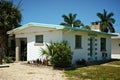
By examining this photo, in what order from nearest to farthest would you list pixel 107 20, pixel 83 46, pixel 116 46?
pixel 83 46 → pixel 116 46 → pixel 107 20

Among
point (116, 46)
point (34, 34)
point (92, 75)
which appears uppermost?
point (34, 34)

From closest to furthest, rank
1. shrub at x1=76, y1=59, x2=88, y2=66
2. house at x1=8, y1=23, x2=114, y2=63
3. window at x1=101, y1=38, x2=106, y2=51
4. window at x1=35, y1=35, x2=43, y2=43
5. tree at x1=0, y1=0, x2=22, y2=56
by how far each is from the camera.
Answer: house at x1=8, y1=23, x2=114, y2=63
shrub at x1=76, y1=59, x2=88, y2=66
window at x1=35, y1=35, x2=43, y2=43
tree at x1=0, y1=0, x2=22, y2=56
window at x1=101, y1=38, x2=106, y2=51

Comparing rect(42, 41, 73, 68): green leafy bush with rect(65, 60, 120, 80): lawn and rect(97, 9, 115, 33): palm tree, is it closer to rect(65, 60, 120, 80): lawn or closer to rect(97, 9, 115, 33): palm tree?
rect(65, 60, 120, 80): lawn

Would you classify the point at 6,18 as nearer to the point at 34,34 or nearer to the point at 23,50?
the point at 23,50

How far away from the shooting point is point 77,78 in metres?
9.76

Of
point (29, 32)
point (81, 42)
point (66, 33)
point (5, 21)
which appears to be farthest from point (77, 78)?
point (5, 21)

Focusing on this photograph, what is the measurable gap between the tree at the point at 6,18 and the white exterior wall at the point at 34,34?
1.81 m

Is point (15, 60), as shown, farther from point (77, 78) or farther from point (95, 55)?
point (77, 78)

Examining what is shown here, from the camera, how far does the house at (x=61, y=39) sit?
14562mm

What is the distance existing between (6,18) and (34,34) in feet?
14.2

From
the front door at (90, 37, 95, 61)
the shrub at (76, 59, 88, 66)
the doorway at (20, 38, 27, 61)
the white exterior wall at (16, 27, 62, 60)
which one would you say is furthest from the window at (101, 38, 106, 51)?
the doorway at (20, 38, 27, 61)

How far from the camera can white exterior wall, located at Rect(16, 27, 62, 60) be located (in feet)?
47.9

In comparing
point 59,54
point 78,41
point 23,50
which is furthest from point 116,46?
point 59,54

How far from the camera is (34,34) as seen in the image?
53.7ft
